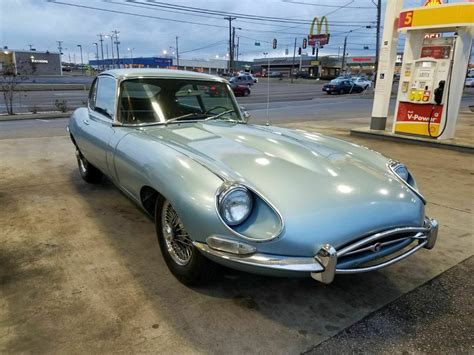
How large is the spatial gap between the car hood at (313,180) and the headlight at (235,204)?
10 cm

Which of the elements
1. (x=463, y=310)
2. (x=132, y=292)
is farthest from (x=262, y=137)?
(x=463, y=310)

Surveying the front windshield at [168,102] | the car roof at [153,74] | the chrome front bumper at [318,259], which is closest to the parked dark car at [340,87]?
the car roof at [153,74]

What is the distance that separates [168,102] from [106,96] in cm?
86

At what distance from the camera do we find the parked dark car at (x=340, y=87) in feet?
105

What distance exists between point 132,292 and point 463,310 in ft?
7.42

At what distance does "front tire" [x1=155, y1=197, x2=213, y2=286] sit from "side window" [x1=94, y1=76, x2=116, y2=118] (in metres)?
1.53

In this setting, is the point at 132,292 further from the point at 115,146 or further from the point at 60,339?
the point at 115,146

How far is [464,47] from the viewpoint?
819 cm

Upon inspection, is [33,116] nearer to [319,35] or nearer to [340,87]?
[340,87]

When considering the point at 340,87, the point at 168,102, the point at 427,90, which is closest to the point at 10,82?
the point at 168,102

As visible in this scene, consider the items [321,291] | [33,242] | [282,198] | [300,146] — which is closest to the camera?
[282,198]

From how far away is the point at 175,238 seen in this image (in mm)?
2814

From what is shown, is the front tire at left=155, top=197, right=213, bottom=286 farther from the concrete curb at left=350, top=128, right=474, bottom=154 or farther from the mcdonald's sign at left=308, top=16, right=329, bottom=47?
the mcdonald's sign at left=308, top=16, right=329, bottom=47

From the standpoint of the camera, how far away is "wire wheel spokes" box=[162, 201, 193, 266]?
2736mm
